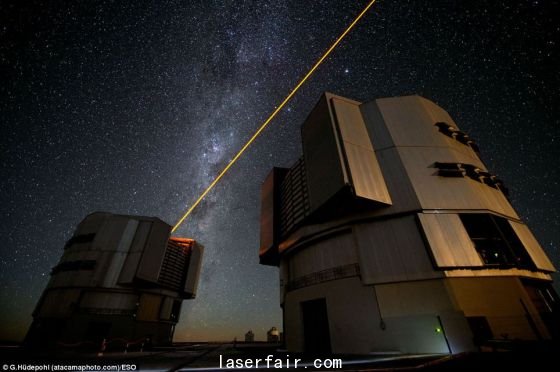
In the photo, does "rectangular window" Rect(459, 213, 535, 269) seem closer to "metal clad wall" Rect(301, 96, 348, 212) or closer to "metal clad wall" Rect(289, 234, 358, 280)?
"metal clad wall" Rect(289, 234, 358, 280)

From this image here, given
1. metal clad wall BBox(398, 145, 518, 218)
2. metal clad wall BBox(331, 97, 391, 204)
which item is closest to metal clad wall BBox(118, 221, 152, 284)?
metal clad wall BBox(331, 97, 391, 204)

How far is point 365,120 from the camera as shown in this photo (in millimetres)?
18141

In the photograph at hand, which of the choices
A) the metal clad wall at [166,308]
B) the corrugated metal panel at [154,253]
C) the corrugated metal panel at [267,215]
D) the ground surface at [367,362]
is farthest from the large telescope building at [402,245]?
the metal clad wall at [166,308]

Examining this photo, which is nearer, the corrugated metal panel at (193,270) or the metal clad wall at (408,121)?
the metal clad wall at (408,121)

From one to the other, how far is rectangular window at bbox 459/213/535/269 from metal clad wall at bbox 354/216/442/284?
3.40 meters

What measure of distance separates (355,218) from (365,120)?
8431mm

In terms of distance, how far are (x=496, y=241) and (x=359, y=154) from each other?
9.23 meters

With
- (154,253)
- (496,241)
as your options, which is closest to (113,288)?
(154,253)

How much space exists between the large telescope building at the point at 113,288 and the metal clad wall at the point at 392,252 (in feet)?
73.3

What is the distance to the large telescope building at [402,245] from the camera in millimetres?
10734

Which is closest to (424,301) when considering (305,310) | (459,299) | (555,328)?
(459,299)

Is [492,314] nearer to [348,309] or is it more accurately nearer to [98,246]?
[348,309]

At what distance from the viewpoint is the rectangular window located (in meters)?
12.5

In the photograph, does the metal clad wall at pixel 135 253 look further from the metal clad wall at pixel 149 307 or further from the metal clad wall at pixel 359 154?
the metal clad wall at pixel 359 154
